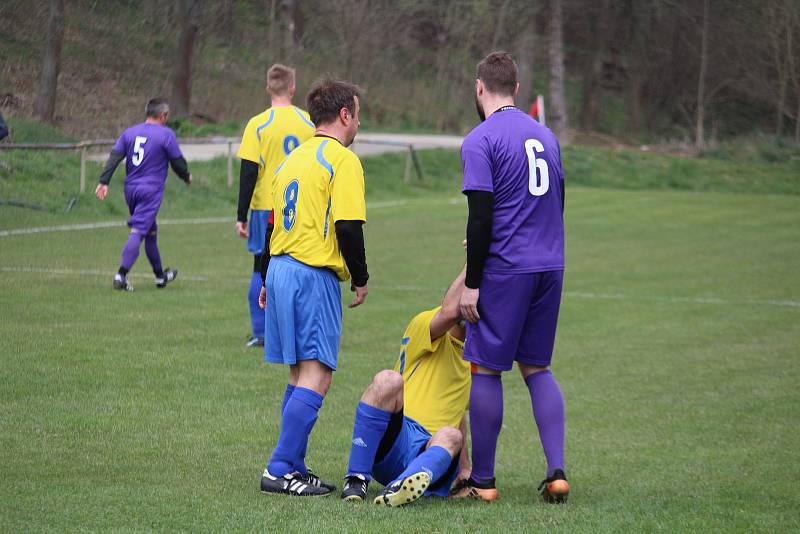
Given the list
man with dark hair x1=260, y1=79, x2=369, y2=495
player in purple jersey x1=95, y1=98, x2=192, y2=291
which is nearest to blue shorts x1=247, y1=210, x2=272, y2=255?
player in purple jersey x1=95, y1=98, x2=192, y2=291

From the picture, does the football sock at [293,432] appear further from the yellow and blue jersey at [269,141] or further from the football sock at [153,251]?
the football sock at [153,251]

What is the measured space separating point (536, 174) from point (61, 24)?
21377 millimetres

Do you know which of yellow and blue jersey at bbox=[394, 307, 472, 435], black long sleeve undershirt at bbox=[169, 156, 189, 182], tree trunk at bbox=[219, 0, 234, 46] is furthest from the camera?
tree trunk at bbox=[219, 0, 234, 46]

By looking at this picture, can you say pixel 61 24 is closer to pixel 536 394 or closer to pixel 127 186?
pixel 127 186

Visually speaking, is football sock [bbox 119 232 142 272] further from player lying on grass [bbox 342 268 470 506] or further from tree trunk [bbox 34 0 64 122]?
tree trunk [bbox 34 0 64 122]

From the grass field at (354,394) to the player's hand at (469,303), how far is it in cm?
90

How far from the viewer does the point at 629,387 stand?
966 cm

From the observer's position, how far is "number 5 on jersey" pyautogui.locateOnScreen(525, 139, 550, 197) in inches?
215

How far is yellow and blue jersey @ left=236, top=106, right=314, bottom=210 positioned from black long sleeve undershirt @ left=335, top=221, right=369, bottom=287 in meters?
4.27

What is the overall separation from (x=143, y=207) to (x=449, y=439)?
8044mm

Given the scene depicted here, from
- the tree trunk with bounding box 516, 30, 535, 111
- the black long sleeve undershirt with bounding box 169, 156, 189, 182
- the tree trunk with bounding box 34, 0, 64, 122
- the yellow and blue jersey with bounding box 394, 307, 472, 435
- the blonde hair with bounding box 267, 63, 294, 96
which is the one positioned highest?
the tree trunk with bounding box 516, 30, 535, 111

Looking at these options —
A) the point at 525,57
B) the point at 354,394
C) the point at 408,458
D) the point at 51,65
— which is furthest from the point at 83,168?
the point at 525,57

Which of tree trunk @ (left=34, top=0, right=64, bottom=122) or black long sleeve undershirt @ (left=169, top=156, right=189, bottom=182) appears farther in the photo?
tree trunk @ (left=34, top=0, right=64, bottom=122)

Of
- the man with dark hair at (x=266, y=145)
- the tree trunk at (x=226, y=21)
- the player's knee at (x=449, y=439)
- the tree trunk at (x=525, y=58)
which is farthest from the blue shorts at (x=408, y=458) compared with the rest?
the tree trunk at (x=525, y=58)
